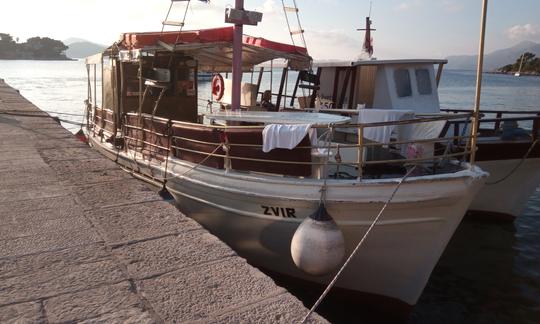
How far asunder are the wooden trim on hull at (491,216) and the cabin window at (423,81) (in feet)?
11.2

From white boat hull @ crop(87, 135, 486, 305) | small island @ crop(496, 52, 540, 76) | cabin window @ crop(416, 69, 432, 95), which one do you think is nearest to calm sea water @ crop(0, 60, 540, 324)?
white boat hull @ crop(87, 135, 486, 305)

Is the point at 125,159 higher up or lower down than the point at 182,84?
lower down

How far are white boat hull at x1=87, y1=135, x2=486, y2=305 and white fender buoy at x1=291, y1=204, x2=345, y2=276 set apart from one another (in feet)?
1.57

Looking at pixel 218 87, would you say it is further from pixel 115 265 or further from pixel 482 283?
pixel 115 265

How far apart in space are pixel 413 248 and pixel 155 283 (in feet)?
12.7

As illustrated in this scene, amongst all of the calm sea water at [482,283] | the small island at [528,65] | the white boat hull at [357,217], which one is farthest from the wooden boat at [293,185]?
the small island at [528,65]

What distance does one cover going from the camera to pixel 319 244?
5.17m

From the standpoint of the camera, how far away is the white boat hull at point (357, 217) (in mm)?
5496

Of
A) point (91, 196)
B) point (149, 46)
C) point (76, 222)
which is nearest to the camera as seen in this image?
point (76, 222)

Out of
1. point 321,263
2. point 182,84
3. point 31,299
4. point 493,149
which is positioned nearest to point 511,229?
point 493,149

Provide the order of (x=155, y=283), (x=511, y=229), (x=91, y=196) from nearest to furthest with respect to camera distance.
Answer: (x=155, y=283), (x=91, y=196), (x=511, y=229)

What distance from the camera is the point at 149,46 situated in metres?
8.09

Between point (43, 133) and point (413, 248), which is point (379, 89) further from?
point (43, 133)

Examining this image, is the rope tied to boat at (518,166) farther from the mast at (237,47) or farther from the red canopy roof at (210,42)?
the mast at (237,47)
